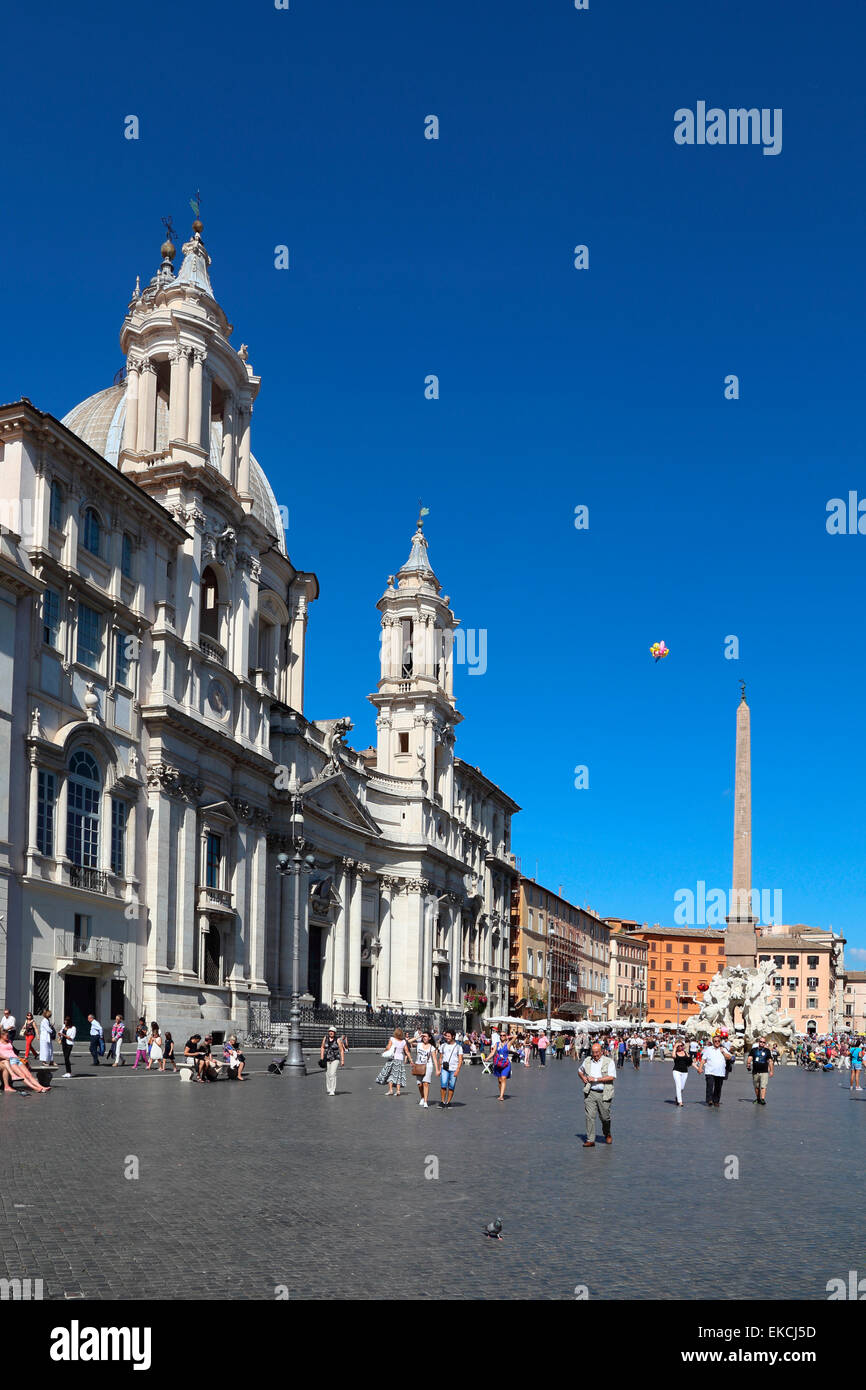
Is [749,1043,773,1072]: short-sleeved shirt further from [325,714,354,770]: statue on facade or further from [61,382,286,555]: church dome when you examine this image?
[325,714,354,770]: statue on facade

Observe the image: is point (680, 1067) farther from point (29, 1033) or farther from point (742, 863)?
point (742, 863)

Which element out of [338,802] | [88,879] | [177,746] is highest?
[177,746]

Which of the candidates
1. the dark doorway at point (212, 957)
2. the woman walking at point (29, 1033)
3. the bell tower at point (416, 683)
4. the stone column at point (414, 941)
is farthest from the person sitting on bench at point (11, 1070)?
the bell tower at point (416, 683)

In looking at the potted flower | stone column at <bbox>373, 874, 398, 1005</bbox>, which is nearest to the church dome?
stone column at <bbox>373, 874, 398, 1005</bbox>

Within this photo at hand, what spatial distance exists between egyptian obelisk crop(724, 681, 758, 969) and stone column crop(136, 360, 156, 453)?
32092mm

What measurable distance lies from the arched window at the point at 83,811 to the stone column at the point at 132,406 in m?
14.1

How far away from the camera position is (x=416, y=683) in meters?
73.9

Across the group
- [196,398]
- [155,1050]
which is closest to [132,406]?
[196,398]

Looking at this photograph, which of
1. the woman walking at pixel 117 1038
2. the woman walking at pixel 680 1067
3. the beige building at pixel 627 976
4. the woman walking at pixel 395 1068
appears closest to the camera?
the woman walking at pixel 395 1068

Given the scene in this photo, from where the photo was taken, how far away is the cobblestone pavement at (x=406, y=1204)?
26.8ft

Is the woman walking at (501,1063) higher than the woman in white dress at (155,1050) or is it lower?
higher

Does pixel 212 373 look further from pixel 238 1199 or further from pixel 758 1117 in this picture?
pixel 238 1199

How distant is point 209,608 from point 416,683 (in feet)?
88.7

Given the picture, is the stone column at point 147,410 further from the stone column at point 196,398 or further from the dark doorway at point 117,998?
the dark doorway at point 117,998
